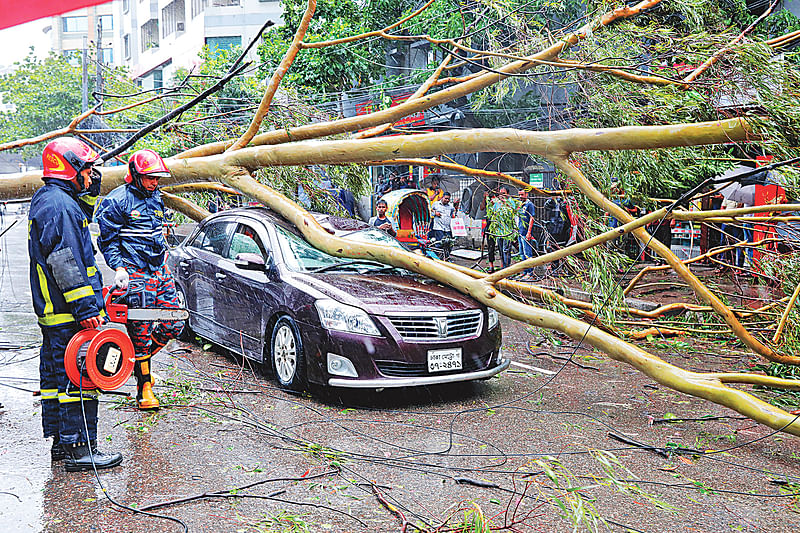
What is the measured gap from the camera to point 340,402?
6.14 m

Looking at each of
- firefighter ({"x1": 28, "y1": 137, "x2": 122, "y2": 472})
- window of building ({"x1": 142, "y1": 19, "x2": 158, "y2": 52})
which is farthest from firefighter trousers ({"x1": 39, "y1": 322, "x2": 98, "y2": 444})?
window of building ({"x1": 142, "y1": 19, "x2": 158, "y2": 52})

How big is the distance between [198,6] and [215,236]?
140ft

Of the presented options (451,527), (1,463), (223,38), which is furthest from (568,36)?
(223,38)

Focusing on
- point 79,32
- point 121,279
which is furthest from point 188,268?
point 79,32

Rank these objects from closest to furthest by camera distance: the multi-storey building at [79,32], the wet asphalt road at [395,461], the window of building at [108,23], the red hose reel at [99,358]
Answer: the wet asphalt road at [395,461], the red hose reel at [99,358], the multi-storey building at [79,32], the window of building at [108,23]

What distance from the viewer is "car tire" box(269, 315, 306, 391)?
20.2ft

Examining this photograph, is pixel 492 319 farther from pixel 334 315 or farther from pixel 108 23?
pixel 108 23

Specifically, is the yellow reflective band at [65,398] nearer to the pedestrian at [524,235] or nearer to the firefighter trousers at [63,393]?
the firefighter trousers at [63,393]

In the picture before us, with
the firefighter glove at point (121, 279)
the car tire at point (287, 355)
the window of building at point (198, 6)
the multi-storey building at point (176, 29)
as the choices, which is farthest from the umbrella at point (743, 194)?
the window of building at point (198, 6)

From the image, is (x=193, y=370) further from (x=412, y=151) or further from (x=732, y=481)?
(x=732, y=481)

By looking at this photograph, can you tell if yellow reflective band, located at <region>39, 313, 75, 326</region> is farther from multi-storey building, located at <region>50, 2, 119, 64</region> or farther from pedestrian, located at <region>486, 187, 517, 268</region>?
multi-storey building, located at <region>50, 2, 119, 64</region>

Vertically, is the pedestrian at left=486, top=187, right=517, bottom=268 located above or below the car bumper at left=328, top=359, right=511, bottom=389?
above

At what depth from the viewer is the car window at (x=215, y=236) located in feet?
25.5

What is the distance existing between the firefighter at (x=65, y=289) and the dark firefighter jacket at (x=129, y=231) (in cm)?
105
